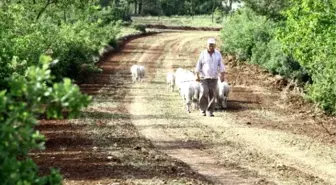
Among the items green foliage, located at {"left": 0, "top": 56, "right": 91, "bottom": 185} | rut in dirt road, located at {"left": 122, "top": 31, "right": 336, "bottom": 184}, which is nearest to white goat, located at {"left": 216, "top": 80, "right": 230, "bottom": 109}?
rut in dirt road, located at {"left": 122, "top": 31, "right": 336, "bottom": 184}

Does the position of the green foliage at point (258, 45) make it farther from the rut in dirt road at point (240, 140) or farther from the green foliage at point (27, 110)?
the green foliage at point (27, 110)

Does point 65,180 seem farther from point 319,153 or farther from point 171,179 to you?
point 319,153

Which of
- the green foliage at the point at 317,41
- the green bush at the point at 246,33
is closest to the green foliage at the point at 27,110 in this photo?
the green foliage at the point at 317,41

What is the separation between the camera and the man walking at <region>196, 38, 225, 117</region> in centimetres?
1561

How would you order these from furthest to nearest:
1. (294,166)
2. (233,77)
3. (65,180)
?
(233,77) → (294,166) → (65,180)

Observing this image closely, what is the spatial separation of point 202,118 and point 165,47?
28.9 m

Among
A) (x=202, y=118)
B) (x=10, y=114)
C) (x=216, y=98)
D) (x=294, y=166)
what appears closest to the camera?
(x=10, y=114)

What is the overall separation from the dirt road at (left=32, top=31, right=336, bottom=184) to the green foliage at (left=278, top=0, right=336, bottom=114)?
0.75 meters

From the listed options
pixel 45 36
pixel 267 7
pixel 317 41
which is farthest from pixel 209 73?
pixel 267 7

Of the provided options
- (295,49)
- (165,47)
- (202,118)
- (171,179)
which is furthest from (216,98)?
(165,47)

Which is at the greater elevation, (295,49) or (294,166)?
A: (295,49)

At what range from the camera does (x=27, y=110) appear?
379cm

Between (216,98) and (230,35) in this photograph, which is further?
(230,35)

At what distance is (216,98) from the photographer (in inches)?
660
